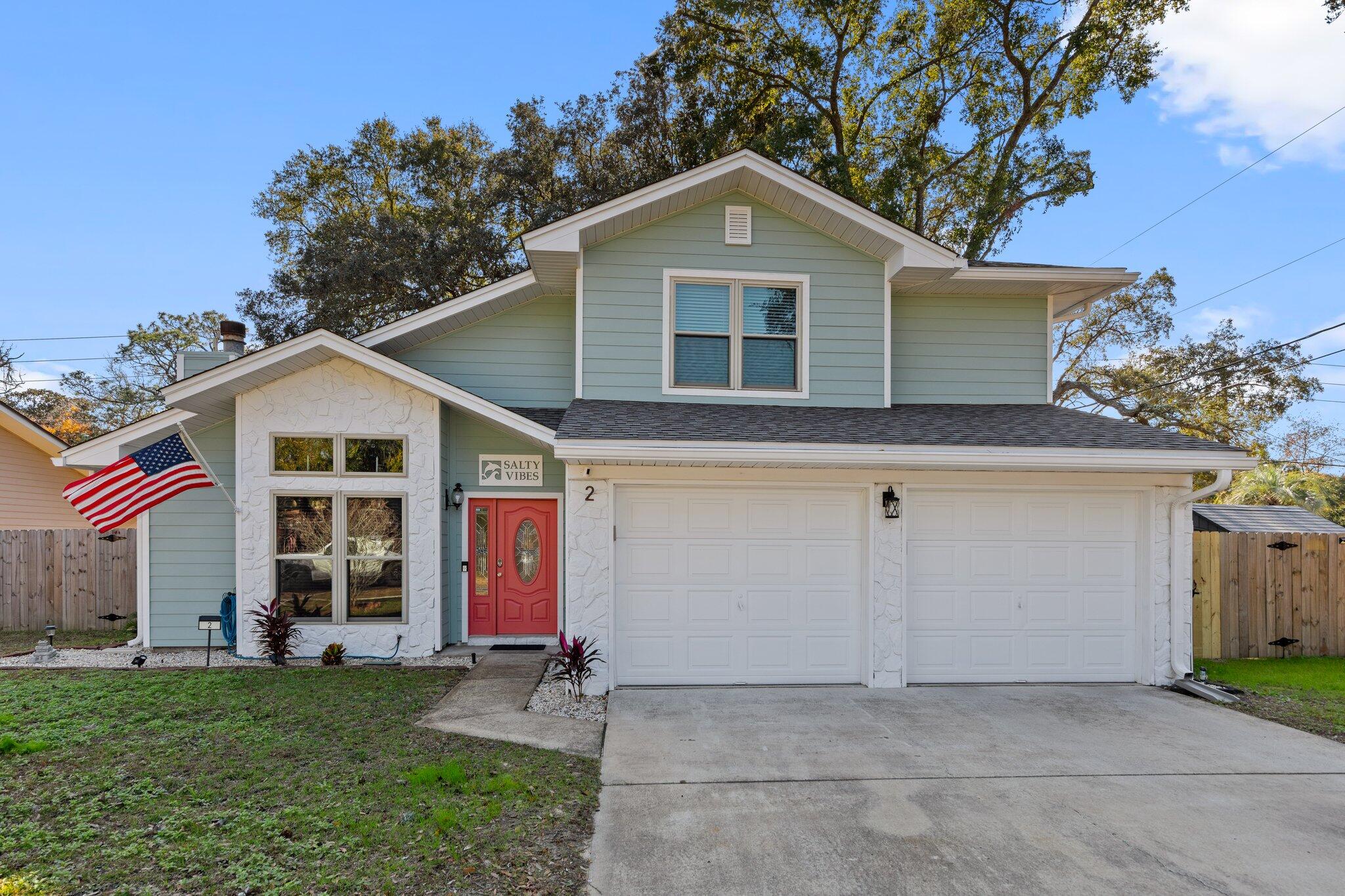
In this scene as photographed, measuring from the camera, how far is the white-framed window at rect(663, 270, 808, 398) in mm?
8312

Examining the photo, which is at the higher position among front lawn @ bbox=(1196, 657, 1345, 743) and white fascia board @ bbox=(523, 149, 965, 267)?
white fascia board @ bbox=(523, 149, 965, 267)

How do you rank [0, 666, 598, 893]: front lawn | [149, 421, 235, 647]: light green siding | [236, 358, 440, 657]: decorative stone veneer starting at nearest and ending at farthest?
1. [0, 666, 598, 893]: front lawn
2. [236, 358, 440, 657]: decorative stone veneer
3. [149, 421, 235, 647]: light green siding

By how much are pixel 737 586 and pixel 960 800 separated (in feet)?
10.6

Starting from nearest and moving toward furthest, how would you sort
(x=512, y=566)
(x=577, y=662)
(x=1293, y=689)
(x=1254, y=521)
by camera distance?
(x=577, y=662) < (x=1293, y=689) < (x=512, y=566) < (x=1254, y=521)

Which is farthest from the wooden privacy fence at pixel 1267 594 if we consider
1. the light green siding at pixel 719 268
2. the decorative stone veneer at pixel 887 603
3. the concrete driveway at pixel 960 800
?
the light green siding at pixel 719 268

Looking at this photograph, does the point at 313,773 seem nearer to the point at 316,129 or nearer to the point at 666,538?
the point at 666,538

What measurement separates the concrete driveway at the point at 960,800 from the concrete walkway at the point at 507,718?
27cm

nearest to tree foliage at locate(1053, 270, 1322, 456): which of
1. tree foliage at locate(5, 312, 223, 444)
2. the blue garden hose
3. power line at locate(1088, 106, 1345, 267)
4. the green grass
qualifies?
power line at locate(1088, 106, 1345, 267)

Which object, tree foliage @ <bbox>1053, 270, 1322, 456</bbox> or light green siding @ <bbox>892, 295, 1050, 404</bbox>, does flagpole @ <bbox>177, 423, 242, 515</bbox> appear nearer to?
light green siding @ <bbox>892, 295, 1050, 404</bbox>

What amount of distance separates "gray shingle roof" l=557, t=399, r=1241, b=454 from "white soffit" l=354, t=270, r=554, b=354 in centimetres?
205

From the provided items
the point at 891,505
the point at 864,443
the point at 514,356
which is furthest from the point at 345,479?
the point at 891,505

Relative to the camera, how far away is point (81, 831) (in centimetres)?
376

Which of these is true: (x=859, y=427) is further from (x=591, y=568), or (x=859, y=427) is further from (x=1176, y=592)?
(x=1176, y=592)

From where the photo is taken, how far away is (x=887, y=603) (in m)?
7.25
